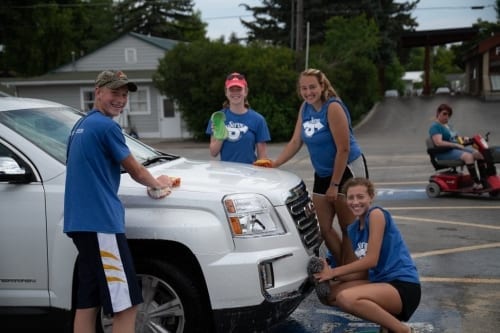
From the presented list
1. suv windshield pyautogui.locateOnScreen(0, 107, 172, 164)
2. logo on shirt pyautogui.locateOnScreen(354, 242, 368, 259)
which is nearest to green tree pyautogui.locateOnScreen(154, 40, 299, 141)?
suv windshield pyautogui.locateOnScreen(0, 107, 172, 164)

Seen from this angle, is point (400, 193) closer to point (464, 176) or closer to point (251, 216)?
point (464, 176)

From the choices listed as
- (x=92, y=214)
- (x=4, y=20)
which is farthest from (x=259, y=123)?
(x=4, y=20)

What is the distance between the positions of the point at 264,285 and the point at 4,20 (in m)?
38.4

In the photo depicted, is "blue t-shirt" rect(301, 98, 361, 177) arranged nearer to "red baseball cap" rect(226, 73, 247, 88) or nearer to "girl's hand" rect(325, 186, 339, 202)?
"girl's hand" rect(325, 186, 339, 202)

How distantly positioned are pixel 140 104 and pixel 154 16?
27.4 m

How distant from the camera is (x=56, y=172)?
155 inches

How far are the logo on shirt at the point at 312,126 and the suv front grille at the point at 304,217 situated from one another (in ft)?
2.43

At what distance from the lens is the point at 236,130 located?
18.7 ft

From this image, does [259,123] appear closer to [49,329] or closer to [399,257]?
[399,257]

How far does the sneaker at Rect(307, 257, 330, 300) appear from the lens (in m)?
4.05

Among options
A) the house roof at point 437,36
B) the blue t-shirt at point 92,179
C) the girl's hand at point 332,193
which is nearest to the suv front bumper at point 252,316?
the blue t-shirt at point 92,179

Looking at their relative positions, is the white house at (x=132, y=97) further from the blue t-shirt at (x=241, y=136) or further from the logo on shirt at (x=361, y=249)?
the logo on shirt at (x=361, y=249)

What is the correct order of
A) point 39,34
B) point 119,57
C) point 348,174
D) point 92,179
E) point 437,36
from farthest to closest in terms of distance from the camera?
point 437,36
point 39,34
point 119,57
point 348,174
point 92,179

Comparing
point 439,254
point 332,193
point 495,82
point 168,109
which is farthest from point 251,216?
point 495,82
